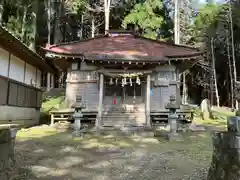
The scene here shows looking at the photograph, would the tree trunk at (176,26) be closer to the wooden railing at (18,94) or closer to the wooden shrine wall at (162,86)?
the wooden shrine wall at (162,86)

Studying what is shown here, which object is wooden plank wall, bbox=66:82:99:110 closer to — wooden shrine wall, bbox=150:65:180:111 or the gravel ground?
wooden shrine wall, bbox=150:65:180:111

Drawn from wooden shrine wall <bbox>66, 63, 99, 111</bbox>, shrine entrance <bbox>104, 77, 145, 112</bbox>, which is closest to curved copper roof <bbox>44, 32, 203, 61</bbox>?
wooden shrine wall <bbox>66, 63, 99, 111</bbox>

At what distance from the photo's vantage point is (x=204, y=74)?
100 feet

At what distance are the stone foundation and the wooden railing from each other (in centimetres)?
647

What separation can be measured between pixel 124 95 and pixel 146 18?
14.1m

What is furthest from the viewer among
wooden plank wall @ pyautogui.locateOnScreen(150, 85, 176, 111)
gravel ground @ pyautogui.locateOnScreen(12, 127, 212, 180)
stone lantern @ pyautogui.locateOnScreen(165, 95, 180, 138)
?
wooden plank wall @ pyautogui.locateOnScreen(150, 85, 176, 111)

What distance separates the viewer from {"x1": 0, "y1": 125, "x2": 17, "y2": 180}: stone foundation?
4164 mm

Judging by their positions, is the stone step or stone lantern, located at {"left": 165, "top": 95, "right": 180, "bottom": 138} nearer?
stone lantern, located at {"left": 165, "top": 95, "right": 180, "bottom": 138}

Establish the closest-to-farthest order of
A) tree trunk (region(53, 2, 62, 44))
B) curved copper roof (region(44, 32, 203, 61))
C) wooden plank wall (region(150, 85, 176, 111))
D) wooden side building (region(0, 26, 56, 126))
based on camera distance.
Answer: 1. wooden side building (region(0, 26, 56, 126))
2. curved copper roof (region(44, 32, 203, 61))
3. wooden plank wall (region(150, 85, 176, 111))
4. tree trunk (region(53, 2, 62, 44))

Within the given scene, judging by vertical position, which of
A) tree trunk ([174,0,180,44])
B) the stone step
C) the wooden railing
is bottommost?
the stone step

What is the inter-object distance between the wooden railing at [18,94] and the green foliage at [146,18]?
1416cm

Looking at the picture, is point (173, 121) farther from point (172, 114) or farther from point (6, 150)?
point (6, 150)

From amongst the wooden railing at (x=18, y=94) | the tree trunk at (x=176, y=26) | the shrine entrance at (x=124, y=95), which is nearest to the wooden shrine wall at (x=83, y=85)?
the shrine entrance at (x=124, y=95)

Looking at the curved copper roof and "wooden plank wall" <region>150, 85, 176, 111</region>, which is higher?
the curved copper roof
